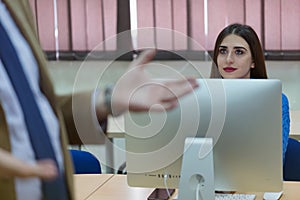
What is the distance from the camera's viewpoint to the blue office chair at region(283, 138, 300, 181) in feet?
8.72

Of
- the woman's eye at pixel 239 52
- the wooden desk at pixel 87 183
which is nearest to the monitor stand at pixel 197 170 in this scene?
the wooden desk at pixel 87 183

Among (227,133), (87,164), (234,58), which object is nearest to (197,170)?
(227,133)

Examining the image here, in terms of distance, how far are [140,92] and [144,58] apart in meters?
0.07

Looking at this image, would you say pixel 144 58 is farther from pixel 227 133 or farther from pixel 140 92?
pixel 227 133

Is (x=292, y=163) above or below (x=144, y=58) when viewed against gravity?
below

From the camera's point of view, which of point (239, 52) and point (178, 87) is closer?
point (178, 87)

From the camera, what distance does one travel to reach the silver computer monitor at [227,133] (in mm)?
1657

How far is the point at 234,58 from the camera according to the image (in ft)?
9.16

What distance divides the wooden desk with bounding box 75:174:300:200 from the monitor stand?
1.32ft

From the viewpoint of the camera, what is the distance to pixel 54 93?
2.25ft

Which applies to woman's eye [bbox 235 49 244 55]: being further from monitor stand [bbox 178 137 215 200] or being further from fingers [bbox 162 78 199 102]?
fingers [bbox 162 78 199 102]

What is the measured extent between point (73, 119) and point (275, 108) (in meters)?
1.03

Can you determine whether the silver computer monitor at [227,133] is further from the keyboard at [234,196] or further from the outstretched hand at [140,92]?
the outstretched hand at [140,92]

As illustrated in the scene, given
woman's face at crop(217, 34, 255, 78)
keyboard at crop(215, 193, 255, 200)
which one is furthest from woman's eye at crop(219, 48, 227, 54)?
keyboard at crop(215, 193, 255, 200)
